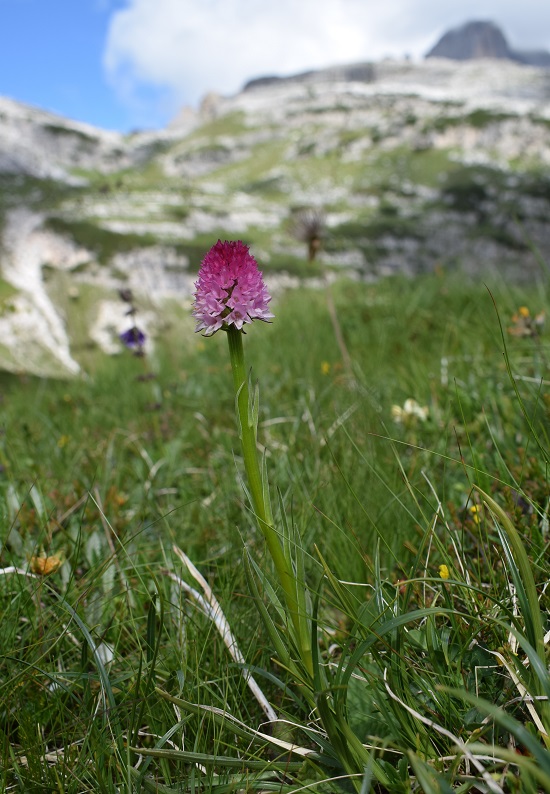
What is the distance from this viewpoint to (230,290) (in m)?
1.18

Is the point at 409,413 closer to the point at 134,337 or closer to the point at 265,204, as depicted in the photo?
the point at 134,337

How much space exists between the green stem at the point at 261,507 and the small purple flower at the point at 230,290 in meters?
0.04

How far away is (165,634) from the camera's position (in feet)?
5.06

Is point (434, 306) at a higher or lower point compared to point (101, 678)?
higher

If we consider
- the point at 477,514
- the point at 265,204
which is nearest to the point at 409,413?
the point at 477,514

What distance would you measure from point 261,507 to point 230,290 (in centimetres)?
48

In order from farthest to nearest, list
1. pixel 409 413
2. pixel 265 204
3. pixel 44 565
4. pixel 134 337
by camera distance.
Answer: pixel 265 204
pixel 134 337
pixel 409 413
pixel 44 565

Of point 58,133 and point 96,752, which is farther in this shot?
point 58,133

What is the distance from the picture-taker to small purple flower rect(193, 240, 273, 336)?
115 centimetres

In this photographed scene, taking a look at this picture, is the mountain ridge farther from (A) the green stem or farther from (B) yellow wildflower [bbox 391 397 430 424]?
(A) the green stem

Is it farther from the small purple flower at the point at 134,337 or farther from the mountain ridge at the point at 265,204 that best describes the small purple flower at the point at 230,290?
the mountain ridge at the point at 265,204

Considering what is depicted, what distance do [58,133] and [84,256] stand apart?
364 feet

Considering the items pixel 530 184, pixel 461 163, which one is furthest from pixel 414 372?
pixel 461 163

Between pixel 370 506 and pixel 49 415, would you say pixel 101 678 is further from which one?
pixel 49 415
